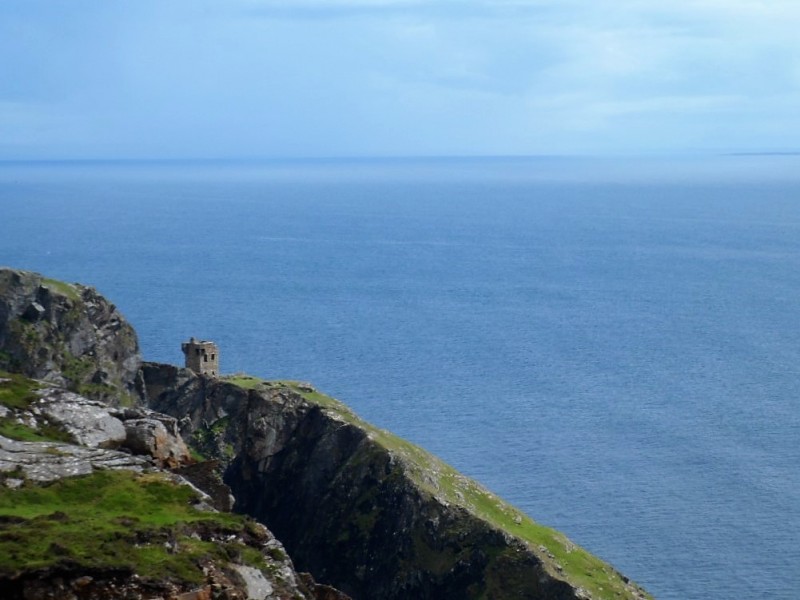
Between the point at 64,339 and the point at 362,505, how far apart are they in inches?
780

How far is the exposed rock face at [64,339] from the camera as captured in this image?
7819 centimetres

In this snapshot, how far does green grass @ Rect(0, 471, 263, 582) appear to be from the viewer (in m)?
31.6

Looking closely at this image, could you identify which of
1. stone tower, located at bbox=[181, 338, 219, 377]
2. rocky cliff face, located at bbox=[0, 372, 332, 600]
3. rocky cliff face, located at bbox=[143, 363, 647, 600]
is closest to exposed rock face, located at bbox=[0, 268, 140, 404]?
rocky cliff face, located at bbox=[143, 363, 647, 600]

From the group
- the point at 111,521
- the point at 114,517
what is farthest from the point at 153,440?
the point at 111,521

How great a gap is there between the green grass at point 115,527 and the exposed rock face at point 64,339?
134ft

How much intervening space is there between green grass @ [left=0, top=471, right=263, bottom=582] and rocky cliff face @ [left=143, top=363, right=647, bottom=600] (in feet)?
117

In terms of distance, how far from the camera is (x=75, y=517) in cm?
3481

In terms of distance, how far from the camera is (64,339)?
80250 mm

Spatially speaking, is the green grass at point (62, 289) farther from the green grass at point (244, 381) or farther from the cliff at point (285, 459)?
the green grass at point (244, 381)

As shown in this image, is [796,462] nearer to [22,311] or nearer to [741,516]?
[741,516]

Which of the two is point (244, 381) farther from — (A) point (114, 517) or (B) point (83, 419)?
(A) point (114, 517)

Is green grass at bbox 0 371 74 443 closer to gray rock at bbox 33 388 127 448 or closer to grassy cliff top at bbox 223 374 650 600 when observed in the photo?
gray rock at bbox 33 388 127 448

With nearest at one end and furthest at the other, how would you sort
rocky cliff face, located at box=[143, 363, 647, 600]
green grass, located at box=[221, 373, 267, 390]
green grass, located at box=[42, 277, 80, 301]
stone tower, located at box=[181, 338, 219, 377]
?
rocky cliff face, located at box=[143, 363, 647, 600] < green grass, located at box=[42, 277, 80, 301] < green grass, located at box=[221, 373, 267, 390] < stone tower, located at box=[181, 338, 219, 377]

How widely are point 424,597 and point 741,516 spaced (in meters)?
37.2
